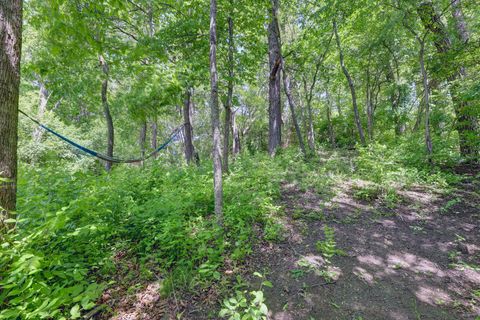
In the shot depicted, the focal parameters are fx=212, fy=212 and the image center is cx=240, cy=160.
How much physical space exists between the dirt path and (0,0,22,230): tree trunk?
7.75 feet

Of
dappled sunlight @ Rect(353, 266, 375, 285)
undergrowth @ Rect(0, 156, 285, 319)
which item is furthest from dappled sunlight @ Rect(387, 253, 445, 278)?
undergrowth @ Rect(0, 156, 285, 319)

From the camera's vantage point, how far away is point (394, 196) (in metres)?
3.96

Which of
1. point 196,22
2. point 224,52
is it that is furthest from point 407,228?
point 196,22

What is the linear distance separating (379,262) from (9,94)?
3.98 metres

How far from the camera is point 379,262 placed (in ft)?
8.20

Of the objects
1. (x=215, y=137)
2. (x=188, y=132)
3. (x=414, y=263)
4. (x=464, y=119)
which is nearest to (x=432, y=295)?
(x=414, y=263)

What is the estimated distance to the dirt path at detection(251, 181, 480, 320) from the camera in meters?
1.91

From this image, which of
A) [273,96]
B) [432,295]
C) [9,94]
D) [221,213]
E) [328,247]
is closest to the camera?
[9,94]

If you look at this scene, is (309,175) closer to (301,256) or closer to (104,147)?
(301,256)

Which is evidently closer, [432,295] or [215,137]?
[432,295]

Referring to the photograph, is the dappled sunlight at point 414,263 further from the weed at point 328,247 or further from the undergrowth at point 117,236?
the undergrowth at point 117,236

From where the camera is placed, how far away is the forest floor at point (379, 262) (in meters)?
1.92

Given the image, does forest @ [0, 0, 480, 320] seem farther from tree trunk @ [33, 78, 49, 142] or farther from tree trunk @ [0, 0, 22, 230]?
tree trunk @ [33, 78, 49, 142]

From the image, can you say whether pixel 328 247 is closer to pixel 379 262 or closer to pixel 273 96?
pixel 379 262
